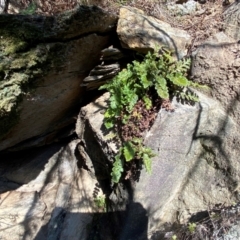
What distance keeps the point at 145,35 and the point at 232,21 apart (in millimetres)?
1347

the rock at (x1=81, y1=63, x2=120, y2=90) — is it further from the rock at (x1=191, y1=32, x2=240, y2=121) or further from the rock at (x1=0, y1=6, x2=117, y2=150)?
the rock at (x1=191, y1=32, x2=240, y2=121)

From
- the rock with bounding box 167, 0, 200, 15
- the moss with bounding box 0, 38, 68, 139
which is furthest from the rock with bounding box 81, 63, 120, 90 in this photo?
the rock with bounding box 167, 0, 200, 15

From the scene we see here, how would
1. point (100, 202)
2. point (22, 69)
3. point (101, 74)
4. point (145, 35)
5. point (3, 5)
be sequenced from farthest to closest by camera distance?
1. point (3, 5)
2. point (100, 202)
3. point (101, 74)
4. point (145, 35)
5. point (22, 69)

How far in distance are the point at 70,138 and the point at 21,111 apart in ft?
6.15

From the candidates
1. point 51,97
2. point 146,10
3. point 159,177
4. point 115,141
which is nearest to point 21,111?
point 51,97

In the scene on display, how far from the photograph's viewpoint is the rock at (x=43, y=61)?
3.90 metres

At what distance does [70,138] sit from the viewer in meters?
6.33

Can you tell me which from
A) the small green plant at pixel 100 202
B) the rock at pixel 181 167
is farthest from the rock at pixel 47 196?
the rock at pixel 181 167

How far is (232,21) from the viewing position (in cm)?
466

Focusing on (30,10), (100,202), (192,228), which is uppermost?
(30,10)

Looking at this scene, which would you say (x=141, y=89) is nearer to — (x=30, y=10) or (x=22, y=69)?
(x=22, y=69)

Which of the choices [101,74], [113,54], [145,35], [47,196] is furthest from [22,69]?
[47,196]

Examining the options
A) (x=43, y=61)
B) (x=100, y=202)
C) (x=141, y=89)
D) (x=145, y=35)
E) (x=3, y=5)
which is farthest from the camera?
(x=3, y=5)

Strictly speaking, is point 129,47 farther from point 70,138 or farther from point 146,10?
point 70,138
